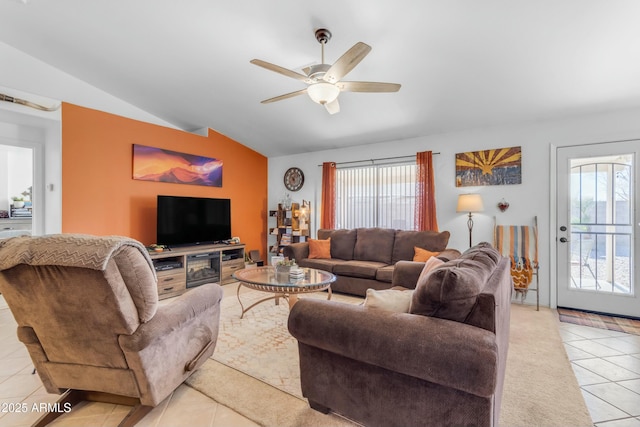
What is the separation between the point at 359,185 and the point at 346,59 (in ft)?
10.6

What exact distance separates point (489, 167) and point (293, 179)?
11.4ft

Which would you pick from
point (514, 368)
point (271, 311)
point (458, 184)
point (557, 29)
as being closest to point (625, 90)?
point (557, 29)

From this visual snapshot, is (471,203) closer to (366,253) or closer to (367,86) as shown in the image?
(366,253)

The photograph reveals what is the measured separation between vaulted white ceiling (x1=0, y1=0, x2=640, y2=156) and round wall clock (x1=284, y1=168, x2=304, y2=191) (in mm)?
1666

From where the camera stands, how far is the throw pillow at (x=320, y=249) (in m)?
4.63

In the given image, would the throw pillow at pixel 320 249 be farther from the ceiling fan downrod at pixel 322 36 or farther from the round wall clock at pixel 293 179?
the ceiling fan downrod at pixel 322 36

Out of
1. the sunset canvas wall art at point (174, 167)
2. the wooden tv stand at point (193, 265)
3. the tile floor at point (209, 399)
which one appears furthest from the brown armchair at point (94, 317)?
the sunset canvas wall art at point (174, 167)

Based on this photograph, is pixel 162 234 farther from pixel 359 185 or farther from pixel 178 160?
pixel 359 185

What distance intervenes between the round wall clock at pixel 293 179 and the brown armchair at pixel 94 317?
14.1ft

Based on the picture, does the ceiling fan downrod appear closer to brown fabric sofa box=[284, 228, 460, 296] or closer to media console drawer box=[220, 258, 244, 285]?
brown fabric sofa box=[284, 228, 460, 296]

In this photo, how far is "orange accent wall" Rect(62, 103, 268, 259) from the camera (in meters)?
3.72

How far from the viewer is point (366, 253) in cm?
445

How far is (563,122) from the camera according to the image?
142 inches

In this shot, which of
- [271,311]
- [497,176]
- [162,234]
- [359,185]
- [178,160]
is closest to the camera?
[271,311]
